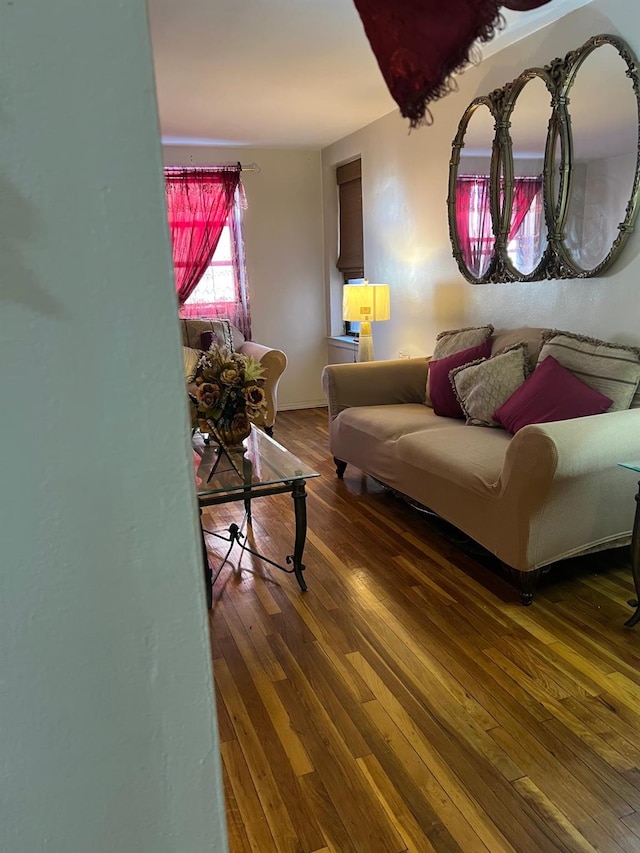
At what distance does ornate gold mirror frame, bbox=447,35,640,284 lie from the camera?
2.59 meters

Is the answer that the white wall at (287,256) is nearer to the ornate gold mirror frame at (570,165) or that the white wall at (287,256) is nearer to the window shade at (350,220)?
the window shade at (350,220)

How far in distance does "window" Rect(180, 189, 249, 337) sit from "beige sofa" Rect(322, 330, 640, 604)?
312cm

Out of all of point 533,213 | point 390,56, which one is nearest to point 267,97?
point 533,213

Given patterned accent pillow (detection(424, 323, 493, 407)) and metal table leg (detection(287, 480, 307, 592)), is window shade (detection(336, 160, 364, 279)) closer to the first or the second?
patterned accent pillow (detection(424, 323, 493, 407))

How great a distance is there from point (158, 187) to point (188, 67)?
3.27 m

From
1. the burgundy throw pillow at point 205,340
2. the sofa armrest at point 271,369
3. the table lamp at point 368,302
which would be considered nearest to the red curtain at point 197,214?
the burgundy throw pillow at point 205,340

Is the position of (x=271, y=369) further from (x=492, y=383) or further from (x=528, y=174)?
(x=528, y=174)

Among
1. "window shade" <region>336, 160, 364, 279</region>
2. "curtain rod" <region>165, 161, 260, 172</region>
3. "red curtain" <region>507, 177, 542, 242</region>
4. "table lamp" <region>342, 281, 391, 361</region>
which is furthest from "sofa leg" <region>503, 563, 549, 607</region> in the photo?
"curtain rod" <region>165, 161, 260, 172</region>

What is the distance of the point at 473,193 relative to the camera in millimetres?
3549

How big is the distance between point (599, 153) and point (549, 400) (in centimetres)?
116

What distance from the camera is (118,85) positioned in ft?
1.77

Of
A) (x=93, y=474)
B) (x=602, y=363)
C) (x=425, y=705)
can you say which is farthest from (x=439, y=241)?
(x=93, y=474)

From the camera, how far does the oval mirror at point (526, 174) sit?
3.00 m

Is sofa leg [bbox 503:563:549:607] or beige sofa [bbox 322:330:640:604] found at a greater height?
beige sofa [bbox 322:330:640:604]
